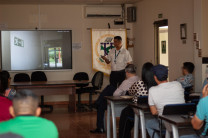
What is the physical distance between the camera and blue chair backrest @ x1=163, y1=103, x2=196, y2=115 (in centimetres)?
352

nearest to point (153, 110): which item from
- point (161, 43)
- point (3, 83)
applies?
point (3, 83)

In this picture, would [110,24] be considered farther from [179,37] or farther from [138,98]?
[138,98]

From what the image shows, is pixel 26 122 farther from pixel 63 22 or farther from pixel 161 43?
pixel 63 22

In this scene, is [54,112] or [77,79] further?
[77,79]

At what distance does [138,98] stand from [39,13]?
7.00 m

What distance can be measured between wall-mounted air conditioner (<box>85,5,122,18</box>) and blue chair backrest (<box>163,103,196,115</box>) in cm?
762

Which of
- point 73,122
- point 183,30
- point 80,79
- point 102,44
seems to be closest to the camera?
point 73,122

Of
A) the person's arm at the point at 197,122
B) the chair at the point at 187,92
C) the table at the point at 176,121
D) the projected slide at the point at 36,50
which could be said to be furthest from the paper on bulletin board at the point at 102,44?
the person's arm at the point at 197,122

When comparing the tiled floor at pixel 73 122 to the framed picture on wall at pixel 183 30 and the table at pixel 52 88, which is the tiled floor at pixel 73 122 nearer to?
the table at pixel 52 88

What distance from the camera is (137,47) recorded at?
1080 centimetres

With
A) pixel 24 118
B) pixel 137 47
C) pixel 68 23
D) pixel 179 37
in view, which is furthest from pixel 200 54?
pixel 24 118

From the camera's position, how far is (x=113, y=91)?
19.7 ft

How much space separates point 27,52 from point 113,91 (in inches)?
207

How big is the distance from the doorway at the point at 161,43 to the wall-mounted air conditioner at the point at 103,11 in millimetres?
1835
